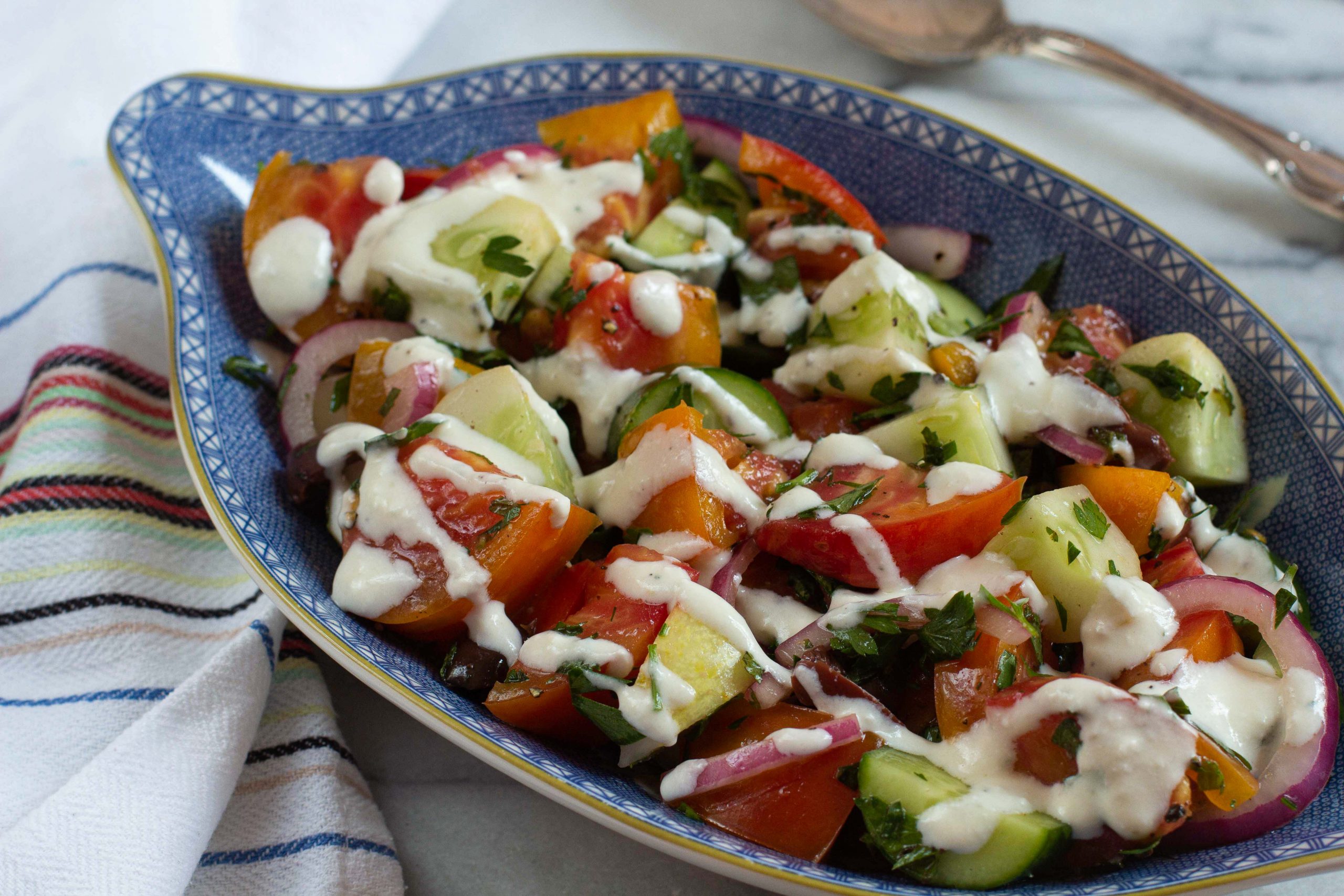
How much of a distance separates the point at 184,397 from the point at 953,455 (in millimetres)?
1389

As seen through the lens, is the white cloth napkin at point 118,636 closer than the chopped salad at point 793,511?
No

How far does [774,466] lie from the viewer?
6.34 ft

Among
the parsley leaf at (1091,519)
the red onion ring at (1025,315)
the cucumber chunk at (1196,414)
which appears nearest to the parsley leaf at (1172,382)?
the cucumber chunk at (1196,414)

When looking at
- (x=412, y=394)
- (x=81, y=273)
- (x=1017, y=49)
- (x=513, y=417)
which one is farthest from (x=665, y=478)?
(x=1017, y=49)

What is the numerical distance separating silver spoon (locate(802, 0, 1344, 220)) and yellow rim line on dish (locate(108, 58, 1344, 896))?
3.06 ft

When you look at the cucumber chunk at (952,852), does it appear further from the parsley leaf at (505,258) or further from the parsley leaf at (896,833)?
the parsley leaf at (505,258)

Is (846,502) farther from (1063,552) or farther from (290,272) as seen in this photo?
(290,272)

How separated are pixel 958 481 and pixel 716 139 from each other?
3.93 feet

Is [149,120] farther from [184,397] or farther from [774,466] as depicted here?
[774,466]

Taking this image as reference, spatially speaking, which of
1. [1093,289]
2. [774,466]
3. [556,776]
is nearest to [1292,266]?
[1093,289]

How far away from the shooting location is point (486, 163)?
237cm

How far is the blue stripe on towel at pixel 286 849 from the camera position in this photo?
5.74ft

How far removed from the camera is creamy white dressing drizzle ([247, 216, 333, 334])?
2.20 m

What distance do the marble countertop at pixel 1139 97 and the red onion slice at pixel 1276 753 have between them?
126cm
